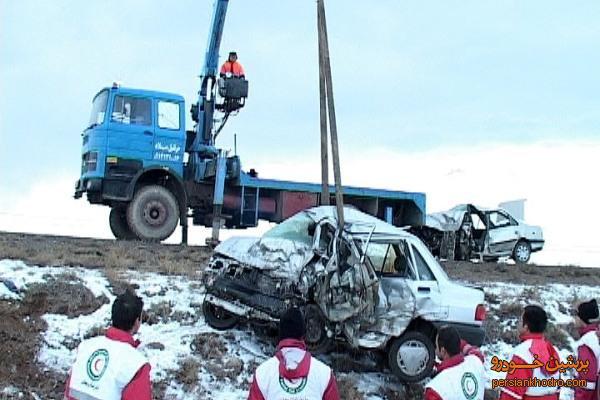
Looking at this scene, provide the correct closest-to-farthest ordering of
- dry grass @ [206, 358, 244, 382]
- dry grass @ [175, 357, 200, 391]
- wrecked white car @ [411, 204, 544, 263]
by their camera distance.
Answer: dry grass @ [175, 357, 200, 391] → dry grass @ [206, 358, 244, 382] → wrecked white car @ [411, 204, 544, 263]

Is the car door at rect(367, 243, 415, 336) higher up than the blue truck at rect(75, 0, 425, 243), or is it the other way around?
the blue truck at rect(75, 0, 425, 243)

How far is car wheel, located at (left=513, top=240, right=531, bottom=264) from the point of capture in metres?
23.7

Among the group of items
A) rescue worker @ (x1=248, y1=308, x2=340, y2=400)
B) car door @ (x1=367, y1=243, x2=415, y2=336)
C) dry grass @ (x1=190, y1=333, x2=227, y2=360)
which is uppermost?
car door @ (x1=367, y1=243, x2=415, y2=336)

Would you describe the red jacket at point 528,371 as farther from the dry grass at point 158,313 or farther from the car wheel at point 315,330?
the dry grass at point 158,313

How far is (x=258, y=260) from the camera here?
35.0 feet

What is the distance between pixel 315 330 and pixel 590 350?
414 centimetres

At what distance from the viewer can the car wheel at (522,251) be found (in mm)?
23672

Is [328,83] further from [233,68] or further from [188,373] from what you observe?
[233,68]

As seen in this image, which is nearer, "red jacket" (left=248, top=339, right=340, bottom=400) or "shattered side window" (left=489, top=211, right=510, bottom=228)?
"red jacket" (left=248, top=339, right=340, bottom=400)

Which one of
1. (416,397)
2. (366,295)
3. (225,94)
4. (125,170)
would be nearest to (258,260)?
(366,295)

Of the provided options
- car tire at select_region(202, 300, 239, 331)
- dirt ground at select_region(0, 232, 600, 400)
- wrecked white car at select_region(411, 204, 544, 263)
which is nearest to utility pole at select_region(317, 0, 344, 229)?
car tire at select_region(202, 300, 239, 331)

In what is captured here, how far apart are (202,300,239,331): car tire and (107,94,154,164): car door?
7488 millimetres

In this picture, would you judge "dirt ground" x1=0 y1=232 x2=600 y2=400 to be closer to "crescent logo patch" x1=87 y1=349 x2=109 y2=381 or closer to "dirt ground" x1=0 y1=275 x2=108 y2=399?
"dirt ground" x1=0 y1=275 x2=108 y2=399

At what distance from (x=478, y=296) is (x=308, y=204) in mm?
9575
